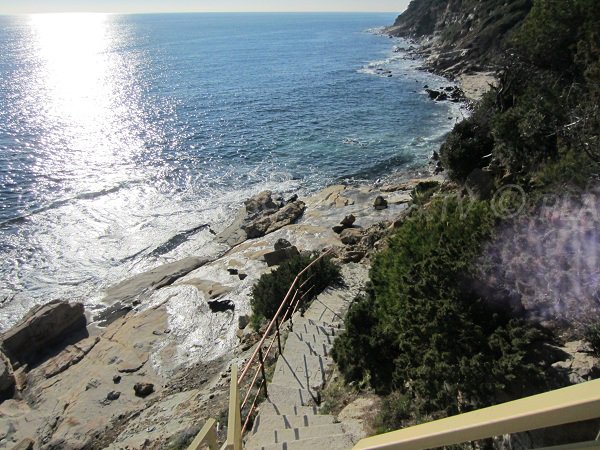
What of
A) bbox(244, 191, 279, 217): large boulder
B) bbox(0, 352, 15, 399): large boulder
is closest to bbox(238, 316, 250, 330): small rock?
bbox(0, 352, 15, 399): large boulder

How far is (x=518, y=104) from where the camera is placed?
16.1 meters

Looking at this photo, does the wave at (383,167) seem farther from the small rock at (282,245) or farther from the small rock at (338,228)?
the small rock at (282,245)

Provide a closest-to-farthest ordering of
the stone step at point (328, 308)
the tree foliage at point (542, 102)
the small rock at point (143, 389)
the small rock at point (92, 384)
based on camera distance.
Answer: the stone step at point (328, 308), the tree foliage at point (542, 102), the small rock at point (143, 389), the small rock at point (92, 384)

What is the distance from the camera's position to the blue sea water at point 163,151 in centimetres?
2670

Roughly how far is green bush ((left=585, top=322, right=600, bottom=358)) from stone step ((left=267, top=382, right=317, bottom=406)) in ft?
14.3

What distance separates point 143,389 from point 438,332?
10797mm

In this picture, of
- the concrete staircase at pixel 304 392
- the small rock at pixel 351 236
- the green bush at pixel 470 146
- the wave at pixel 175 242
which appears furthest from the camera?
the wave at pixel 175 242

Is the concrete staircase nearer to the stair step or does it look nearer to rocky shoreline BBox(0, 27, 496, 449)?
the stair step

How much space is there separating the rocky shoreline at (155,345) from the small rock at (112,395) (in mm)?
32

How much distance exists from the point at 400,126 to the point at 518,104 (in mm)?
30859

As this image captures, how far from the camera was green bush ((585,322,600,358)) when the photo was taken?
218 inches

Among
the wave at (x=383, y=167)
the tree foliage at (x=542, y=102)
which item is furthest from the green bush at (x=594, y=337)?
the wave at (x=383, y=167)

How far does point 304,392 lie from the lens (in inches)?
326

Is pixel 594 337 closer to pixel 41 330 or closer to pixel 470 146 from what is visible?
pixel 470 146
